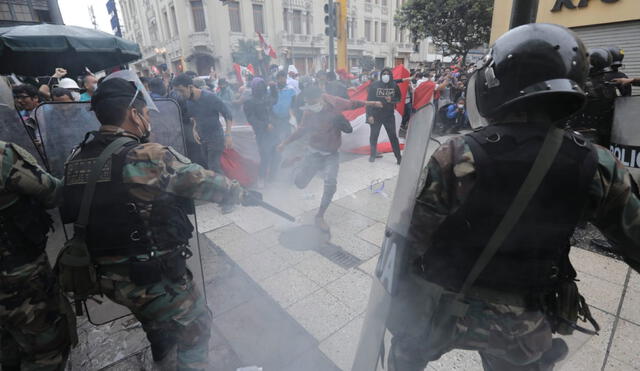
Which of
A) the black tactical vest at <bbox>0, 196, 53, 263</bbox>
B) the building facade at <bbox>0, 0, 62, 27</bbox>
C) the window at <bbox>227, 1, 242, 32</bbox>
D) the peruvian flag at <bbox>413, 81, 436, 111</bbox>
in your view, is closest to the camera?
the black tactical vest at <bbox>0, 196, 53, 263</bbox>

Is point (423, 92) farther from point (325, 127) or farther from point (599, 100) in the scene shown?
point (325, 127)

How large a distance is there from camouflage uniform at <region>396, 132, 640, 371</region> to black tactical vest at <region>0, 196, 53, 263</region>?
191 centimetres

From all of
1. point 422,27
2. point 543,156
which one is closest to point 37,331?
point 543,156

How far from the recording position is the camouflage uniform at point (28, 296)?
161cm

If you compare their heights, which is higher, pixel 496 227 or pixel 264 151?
pixel 496 227

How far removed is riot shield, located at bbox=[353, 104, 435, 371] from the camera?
1.23 meters

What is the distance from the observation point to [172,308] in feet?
5.70

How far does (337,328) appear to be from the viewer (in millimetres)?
2578

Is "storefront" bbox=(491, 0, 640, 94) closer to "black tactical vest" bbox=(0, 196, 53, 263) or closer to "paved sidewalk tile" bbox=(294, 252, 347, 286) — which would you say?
"paved sidewalk tile" bbox=(294, 252, 347, 286)

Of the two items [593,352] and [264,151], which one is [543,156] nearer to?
[593,352]

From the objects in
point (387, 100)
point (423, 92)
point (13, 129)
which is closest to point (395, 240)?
point (13, 129)

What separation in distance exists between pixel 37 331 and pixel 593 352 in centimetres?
342

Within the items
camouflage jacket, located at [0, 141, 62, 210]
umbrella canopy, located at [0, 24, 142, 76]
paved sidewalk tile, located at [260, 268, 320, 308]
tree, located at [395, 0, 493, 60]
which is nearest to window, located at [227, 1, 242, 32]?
tree, located at [395, 0, 493, 60]

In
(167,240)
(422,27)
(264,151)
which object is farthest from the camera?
(422,27)
